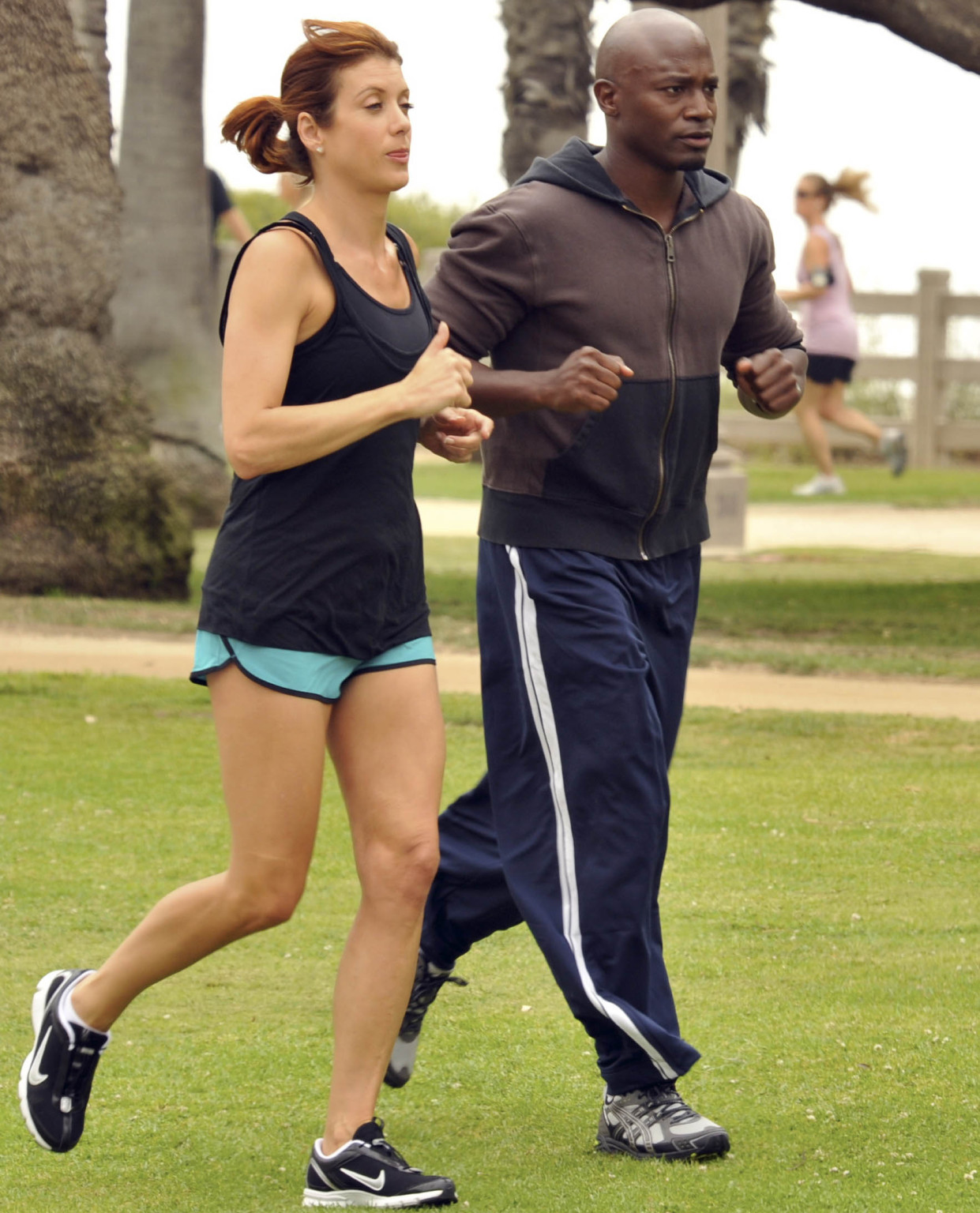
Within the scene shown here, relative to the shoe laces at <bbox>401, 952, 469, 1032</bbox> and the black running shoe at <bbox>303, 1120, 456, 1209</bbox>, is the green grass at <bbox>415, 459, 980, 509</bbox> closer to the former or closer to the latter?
the shoe laces at <bbox>401, 952, 469, 1032</bbox>

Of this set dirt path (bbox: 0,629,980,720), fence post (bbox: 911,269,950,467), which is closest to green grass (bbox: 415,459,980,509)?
fence post (bbox: 911,269,950,467)

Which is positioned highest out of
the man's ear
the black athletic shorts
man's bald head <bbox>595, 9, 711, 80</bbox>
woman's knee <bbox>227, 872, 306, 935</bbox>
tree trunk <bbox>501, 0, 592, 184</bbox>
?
tree trunk <bbox>501, 0, 592, 184</bbox>

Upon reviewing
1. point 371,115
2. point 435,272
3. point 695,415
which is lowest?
point 695,415

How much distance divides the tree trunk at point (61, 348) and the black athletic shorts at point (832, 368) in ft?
22.6

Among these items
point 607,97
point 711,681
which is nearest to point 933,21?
point 711,681

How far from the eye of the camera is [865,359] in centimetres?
2391

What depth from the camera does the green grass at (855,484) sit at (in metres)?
18.8

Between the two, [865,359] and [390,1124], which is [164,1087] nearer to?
[390,1124]

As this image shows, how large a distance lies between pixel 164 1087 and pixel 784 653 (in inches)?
251

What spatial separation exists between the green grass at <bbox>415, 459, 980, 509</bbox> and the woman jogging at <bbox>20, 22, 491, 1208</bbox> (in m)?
13.3

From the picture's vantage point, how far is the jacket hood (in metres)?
3.72

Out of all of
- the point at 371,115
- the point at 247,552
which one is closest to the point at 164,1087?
the point at 247,552

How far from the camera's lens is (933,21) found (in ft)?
35.0

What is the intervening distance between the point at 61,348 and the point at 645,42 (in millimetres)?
7858
